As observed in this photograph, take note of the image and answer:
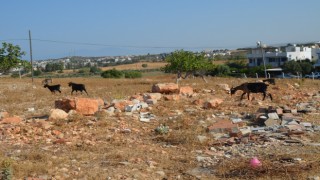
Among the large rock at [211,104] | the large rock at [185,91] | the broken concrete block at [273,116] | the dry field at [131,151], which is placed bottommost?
the dry field at [131,151]

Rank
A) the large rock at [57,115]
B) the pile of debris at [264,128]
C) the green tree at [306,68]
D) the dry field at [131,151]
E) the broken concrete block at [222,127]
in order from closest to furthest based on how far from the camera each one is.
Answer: the dry field at [131,151]
the pile of debris at [264,128]
the broken concrete block at [222,127]
the large rock at [57,115]
the green tree at [306,68]

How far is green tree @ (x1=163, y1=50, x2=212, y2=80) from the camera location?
3431 cm

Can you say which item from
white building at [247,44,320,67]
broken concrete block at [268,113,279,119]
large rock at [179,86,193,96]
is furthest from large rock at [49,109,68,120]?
white building at [247,44,320,67]

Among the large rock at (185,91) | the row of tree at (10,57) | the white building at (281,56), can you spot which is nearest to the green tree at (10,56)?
the row of tree at (10,57)

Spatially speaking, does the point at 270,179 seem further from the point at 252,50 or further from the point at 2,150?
the point at 252,50

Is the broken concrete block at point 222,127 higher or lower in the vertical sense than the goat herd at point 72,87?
lower

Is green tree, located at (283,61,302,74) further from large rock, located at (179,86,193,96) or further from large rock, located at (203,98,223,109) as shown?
large rock, located at (203,98,223,109)

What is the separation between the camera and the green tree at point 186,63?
113 ft

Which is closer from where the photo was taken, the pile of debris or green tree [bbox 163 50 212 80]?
the pile of debris

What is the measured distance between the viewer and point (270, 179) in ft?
19.8

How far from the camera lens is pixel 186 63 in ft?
111

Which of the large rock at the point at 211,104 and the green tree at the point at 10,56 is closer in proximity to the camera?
the large rock at the point at 211,104

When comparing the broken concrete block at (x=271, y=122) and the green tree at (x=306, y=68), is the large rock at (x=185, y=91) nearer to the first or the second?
the broken concrete block at (x=271, y=122)

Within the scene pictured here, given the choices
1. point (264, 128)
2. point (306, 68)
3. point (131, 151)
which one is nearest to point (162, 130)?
point (131, 151)
